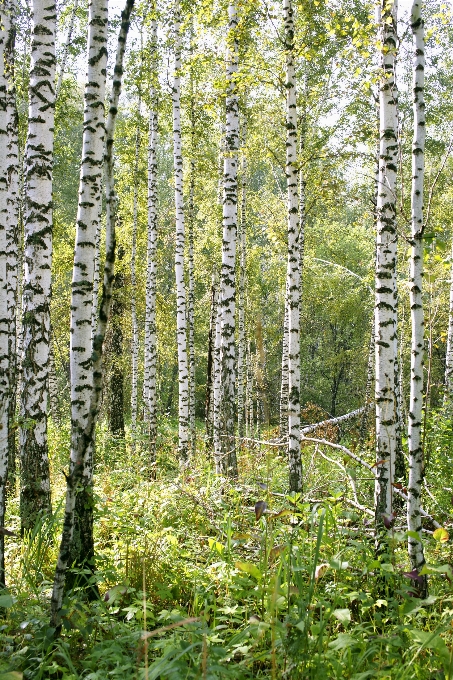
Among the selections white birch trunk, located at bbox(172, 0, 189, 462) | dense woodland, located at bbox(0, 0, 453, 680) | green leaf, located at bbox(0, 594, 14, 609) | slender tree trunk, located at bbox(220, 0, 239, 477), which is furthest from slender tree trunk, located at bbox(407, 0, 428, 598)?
white birch trunk, located at bbox(172, 0, 189, 462)

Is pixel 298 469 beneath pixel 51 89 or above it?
beneath

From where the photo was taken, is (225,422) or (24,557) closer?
(24,557)

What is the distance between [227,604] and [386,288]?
2880 mm

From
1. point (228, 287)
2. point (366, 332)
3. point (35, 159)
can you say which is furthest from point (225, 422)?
point (366, 332)

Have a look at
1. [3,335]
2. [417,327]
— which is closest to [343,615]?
[417,327]

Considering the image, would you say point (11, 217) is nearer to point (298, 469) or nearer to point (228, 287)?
point (228, 287)

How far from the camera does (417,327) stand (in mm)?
3512

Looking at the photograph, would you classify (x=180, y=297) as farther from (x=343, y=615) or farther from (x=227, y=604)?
(x=343, y=615)

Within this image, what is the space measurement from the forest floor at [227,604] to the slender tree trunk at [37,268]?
23.3 inches

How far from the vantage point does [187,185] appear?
16.3 m

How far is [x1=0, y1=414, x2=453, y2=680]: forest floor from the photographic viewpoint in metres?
2.51

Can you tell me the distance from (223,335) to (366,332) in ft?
78.3

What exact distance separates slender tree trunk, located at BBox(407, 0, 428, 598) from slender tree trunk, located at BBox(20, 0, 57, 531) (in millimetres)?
3684

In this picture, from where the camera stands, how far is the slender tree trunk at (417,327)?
3.42 m
